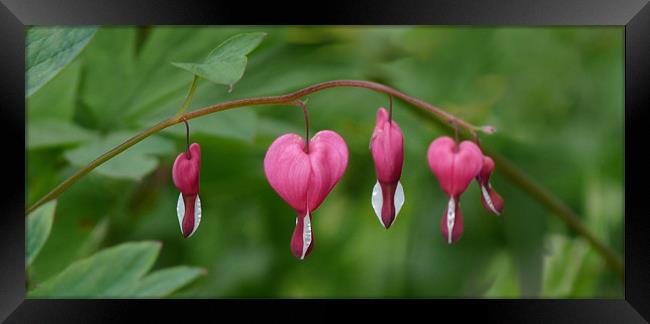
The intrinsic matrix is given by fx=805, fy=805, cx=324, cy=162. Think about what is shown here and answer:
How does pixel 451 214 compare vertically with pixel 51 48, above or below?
below

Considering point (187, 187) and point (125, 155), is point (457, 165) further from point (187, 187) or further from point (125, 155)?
point (125, 155)

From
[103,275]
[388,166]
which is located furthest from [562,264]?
[103,275]

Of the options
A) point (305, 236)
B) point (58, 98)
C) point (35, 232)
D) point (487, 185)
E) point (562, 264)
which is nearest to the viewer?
point (305, 236)

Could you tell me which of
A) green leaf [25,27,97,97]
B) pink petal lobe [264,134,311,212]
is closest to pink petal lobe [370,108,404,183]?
pink petal lobe [264,134,311,212]

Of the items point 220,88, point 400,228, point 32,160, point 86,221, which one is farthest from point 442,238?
point 32,160

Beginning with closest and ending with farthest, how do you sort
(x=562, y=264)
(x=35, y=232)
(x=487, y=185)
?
(x=487, y=185) → (x=35, y=232) → (x=562, y=264)

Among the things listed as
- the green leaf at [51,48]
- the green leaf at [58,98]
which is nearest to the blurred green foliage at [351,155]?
the green leaf at [58,98]

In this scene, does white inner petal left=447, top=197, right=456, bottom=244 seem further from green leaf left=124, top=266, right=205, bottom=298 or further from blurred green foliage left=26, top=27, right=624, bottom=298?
green leaf left=124, top=266, right=205, bottom=298
